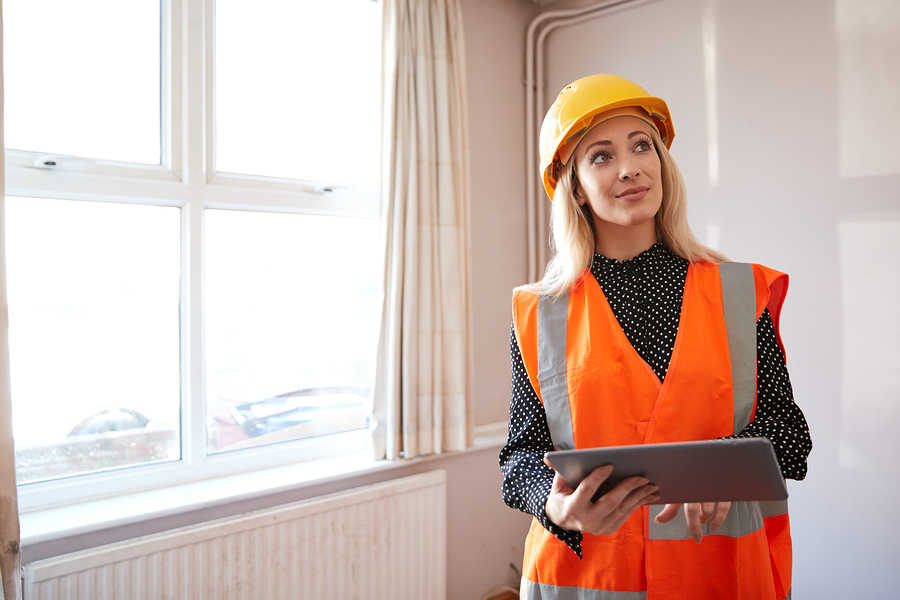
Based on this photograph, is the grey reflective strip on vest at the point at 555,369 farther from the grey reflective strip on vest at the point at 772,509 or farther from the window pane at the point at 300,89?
the window pane at the point at 300,89

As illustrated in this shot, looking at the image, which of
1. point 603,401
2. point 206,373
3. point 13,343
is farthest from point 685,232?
point 13,343

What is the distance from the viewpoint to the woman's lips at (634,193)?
3.65ft

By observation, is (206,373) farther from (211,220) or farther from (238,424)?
(211,220)

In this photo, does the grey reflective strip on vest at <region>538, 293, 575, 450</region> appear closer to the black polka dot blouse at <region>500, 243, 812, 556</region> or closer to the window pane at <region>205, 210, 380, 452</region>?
the black polka dot blouse at <region>500, 243, 812, 556</region>

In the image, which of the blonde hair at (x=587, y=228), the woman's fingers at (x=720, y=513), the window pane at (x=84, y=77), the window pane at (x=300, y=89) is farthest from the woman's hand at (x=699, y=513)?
the window pane at (x=84, y=77)

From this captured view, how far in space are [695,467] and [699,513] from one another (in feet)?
0.65

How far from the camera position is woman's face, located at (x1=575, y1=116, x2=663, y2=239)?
3.65 feet

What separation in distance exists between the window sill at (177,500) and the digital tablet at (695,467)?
1.47m

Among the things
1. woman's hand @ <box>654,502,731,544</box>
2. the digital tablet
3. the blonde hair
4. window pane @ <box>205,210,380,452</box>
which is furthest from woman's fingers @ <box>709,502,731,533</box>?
window pane @ <box>205,210,380,452</box>

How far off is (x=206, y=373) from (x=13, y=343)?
1.88 ft

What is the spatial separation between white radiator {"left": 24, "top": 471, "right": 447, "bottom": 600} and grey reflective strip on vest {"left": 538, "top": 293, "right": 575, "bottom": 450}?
1257mm

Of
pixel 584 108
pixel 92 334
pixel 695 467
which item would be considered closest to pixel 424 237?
pixel 92 334

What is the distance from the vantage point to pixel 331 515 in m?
2.11

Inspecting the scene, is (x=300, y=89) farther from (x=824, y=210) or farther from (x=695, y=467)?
(x=695, y=467)
